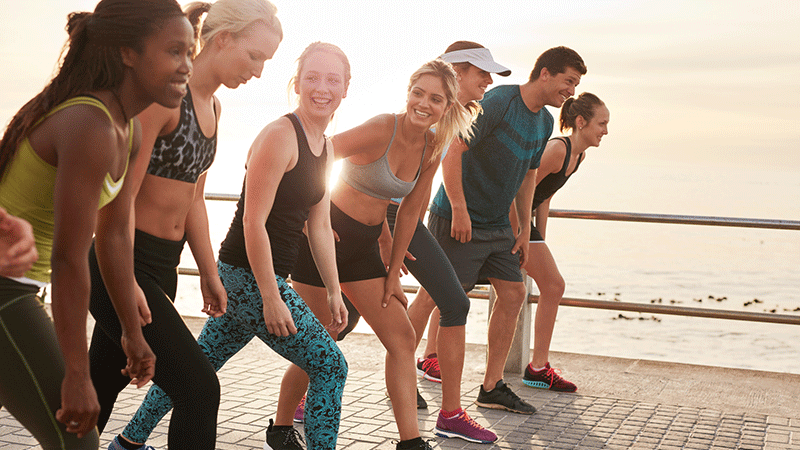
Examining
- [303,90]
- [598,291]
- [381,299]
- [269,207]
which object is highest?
[303,90]

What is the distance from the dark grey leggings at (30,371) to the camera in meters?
2.08

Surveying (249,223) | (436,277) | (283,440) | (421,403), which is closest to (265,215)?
(249,223)

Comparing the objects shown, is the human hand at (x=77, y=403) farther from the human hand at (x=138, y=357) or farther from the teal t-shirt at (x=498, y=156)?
the teal t-shirt at (x=498, y=156)

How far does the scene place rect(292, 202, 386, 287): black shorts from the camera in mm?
4062

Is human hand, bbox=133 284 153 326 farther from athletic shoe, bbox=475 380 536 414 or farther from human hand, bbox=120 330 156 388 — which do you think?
athletic shoe, bbox=475 380 536 414

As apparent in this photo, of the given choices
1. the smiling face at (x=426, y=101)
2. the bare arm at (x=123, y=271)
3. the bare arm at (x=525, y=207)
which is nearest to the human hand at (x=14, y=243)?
the bare arm at (x=123, y=271)

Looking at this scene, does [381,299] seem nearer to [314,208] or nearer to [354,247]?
[354,247]

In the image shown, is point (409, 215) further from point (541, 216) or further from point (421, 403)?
point (541, 216)

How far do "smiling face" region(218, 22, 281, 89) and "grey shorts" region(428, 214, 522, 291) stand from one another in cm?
256

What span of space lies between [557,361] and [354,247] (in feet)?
10.6

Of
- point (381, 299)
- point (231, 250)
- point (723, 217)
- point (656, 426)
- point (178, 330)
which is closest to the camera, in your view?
point (178, 330)

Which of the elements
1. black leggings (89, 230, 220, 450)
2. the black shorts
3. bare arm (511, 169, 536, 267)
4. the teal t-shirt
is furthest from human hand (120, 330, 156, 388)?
bare arm (511, 169, 536, 267)

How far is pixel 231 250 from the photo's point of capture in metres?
3.35

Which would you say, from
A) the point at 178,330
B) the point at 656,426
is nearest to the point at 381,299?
the point at 178,330
